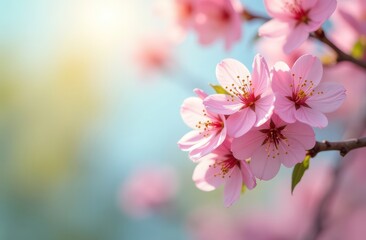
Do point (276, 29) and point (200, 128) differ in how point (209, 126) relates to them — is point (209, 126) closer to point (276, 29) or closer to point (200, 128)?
point (200, 128)

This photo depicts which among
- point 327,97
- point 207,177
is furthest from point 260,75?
point 207,177

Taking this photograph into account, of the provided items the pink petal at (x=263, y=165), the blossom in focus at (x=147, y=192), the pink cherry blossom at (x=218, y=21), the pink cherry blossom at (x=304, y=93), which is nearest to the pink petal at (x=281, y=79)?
the pink cherry blossom at (x=304, y=93)

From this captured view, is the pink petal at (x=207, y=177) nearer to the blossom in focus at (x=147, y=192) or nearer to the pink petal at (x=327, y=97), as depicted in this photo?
the pink petal at (x=327, y=97)

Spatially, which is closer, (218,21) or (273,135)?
(273,135)

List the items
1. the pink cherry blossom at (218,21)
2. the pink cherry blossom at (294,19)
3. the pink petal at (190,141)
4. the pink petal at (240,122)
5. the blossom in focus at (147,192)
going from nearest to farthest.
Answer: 1. the pink petal at (240,122)
2. the pink petal at (190,141)
3. the pink cherry blossom at (294,19)
4. the pink cherry blossom at (218,21)
5. the blossom in focus at (147,192)

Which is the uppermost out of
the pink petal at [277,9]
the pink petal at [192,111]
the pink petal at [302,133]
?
the pink petal at [277,9]

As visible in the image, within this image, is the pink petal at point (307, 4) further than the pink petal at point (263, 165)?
Yes
